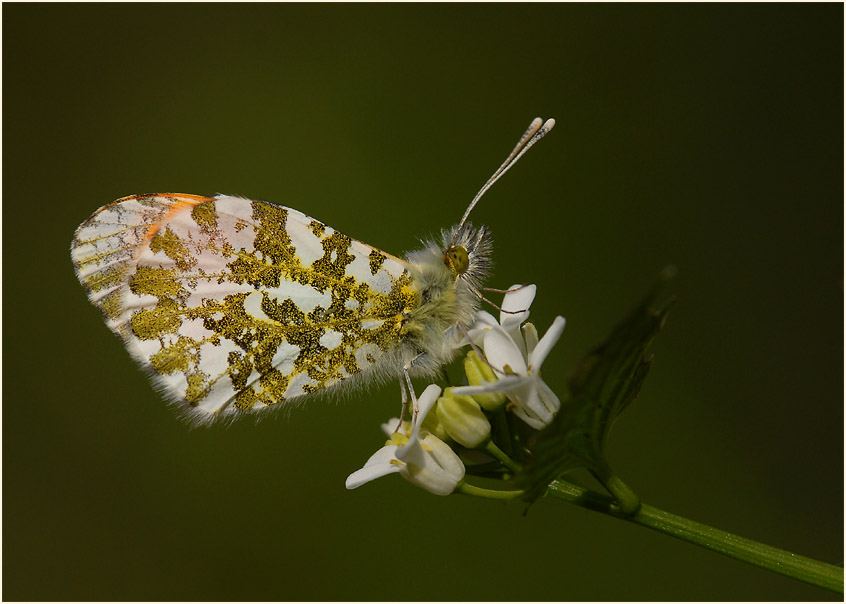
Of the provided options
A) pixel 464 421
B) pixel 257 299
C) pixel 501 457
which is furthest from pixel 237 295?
pixel 501 457

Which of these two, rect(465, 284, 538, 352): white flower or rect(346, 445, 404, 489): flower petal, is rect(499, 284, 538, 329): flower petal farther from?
rect(346, 445, 404, 489): flower petal

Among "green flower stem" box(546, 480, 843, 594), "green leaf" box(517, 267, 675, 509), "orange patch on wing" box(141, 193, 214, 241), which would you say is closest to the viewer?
"green leaf" box(517, 267, 675, 509)

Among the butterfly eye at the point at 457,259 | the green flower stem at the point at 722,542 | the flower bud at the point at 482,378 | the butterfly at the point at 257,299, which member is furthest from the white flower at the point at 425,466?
the butterfly eye at the point at 457,259

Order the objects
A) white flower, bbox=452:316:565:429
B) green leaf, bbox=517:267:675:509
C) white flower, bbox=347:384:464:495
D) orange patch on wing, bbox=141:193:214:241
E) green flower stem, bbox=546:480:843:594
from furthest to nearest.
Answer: orange patch on wing, bbox=141:193:214:241
white flower, bbox=347:384:464:495
white flower, bbox=452:316:565:429
green flower stem, bbox=546:480:843:594
green leaf, bbox=517:267:675:509

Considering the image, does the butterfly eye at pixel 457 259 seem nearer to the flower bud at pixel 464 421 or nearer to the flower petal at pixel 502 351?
the flower petal at pixel 502 351

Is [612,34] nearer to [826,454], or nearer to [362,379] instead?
[826,454]

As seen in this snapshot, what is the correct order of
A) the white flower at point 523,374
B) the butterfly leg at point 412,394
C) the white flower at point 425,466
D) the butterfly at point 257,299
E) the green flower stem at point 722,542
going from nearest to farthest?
the green flower stem at point 722,542, the white flower at point 523,374, the white flower at point 425,466, the butterfly leg at point 412,394, the butterfly at point 257,299

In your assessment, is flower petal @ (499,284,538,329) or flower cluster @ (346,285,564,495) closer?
flower cluster @ (346,285,564,495)

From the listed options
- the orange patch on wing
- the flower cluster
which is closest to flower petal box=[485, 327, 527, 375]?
the flower cluster
